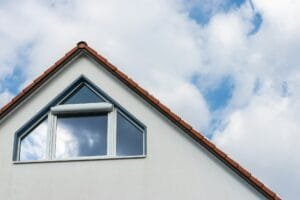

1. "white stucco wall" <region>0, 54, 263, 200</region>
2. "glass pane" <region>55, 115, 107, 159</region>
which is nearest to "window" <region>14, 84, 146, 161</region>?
"glass pane" <region>55, 115, 107, 159</region>

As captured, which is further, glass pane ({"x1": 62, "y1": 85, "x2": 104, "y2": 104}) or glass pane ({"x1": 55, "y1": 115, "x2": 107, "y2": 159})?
glass pane ({"x1": 62, "y1": 85, "x2": 104, "y2": 104})

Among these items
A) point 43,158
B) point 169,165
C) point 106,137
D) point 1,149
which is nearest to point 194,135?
point 169,165

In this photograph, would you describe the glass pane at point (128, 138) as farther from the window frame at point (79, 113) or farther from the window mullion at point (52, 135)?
the window mullion at point (52, 135)

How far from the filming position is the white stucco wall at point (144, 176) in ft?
38.0

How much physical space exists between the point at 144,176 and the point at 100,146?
1.19 meters

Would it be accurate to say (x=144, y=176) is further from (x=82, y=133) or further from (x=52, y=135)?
(x=52, y=135)

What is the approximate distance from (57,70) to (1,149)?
2123mm

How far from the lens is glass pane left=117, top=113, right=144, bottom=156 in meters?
12.1

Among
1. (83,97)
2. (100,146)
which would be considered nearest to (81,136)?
(100,146)

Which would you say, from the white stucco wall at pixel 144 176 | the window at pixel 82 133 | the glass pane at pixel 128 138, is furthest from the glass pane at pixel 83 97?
the white stucco wall at pixel 144 176

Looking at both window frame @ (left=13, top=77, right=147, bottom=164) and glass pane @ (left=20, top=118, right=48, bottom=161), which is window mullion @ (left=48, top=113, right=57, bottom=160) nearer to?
window frame @ (left=13, top=77, right=147, bottom=164)

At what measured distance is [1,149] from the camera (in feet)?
40.3

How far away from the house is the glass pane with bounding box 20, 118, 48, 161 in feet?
0.07

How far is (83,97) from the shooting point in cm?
1275
